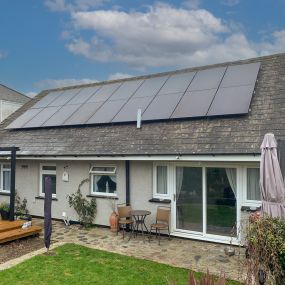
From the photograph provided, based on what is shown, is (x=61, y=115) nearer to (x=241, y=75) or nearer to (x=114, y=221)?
(x=114, y=221)

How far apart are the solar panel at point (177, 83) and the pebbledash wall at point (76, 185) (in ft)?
12.7

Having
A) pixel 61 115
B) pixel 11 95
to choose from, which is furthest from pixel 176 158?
pixel 11 95

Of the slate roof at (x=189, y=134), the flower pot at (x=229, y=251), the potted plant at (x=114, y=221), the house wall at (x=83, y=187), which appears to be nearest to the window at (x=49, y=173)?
the house wall at (x=83, y=187)

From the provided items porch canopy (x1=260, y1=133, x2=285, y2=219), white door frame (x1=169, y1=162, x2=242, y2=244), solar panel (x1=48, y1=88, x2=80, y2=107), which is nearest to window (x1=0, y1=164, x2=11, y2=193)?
solar panel (x1=48, y1=88, x2=80, y2=107)

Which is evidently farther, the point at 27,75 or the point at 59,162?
the point at 27,75

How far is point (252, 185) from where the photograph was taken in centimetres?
960

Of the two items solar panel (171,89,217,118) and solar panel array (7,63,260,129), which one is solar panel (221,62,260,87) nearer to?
solar panel array (7,63,260,129)

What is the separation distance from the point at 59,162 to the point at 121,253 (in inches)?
222

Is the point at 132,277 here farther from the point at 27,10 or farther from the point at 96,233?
the point at 27,10

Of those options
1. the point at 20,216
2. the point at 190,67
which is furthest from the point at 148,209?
the point at 190,67

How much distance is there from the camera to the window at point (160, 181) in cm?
1103

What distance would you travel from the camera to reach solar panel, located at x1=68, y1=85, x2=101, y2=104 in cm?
1592

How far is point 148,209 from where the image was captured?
11.1 meters

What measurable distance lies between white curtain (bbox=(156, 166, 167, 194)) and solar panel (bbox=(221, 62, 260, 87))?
4.26 m
